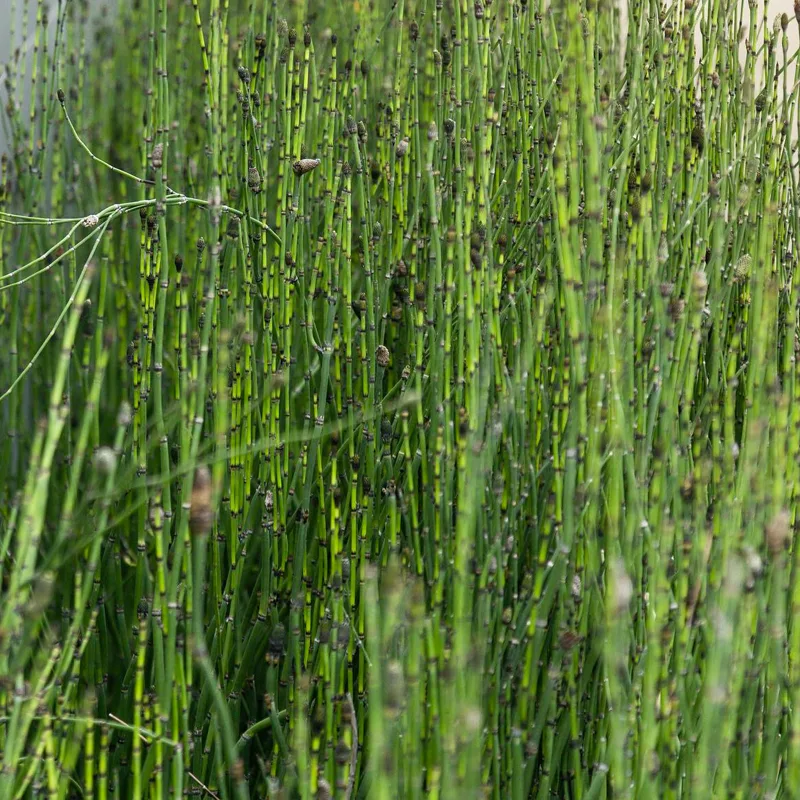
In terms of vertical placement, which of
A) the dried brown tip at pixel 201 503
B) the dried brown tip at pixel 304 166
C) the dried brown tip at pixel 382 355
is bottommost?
the dried brown tip at pixel 201 503

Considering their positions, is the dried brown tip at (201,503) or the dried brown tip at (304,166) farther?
the dried brown tip at (304,166)

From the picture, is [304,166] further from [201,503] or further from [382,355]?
[201,503]

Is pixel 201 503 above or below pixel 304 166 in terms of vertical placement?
below

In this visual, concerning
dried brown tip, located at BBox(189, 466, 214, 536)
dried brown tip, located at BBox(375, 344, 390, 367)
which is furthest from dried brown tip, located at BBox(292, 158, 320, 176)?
dried brown tip, located at BBox(189, 466, 214, 536)

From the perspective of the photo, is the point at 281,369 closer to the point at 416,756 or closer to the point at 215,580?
the point at 215,580

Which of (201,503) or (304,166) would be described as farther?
(304,166)

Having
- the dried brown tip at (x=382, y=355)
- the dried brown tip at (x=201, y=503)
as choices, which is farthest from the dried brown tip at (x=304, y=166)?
the dried brown tip at (x=201, y=503)

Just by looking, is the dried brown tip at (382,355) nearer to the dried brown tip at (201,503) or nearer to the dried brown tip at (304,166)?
the dried brown tip at (304,166)

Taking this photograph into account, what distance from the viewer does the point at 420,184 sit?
1.49 meters

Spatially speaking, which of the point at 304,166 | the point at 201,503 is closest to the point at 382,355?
the point at 304,166

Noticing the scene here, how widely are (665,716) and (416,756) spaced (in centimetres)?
24

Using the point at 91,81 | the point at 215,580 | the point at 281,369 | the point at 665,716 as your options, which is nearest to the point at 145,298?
the point at 281,369

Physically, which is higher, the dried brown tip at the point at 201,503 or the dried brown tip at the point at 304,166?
the dried brown tip at the point at 304,166

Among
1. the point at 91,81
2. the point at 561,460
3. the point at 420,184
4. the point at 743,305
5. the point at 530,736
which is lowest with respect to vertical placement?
the point at 530,736
